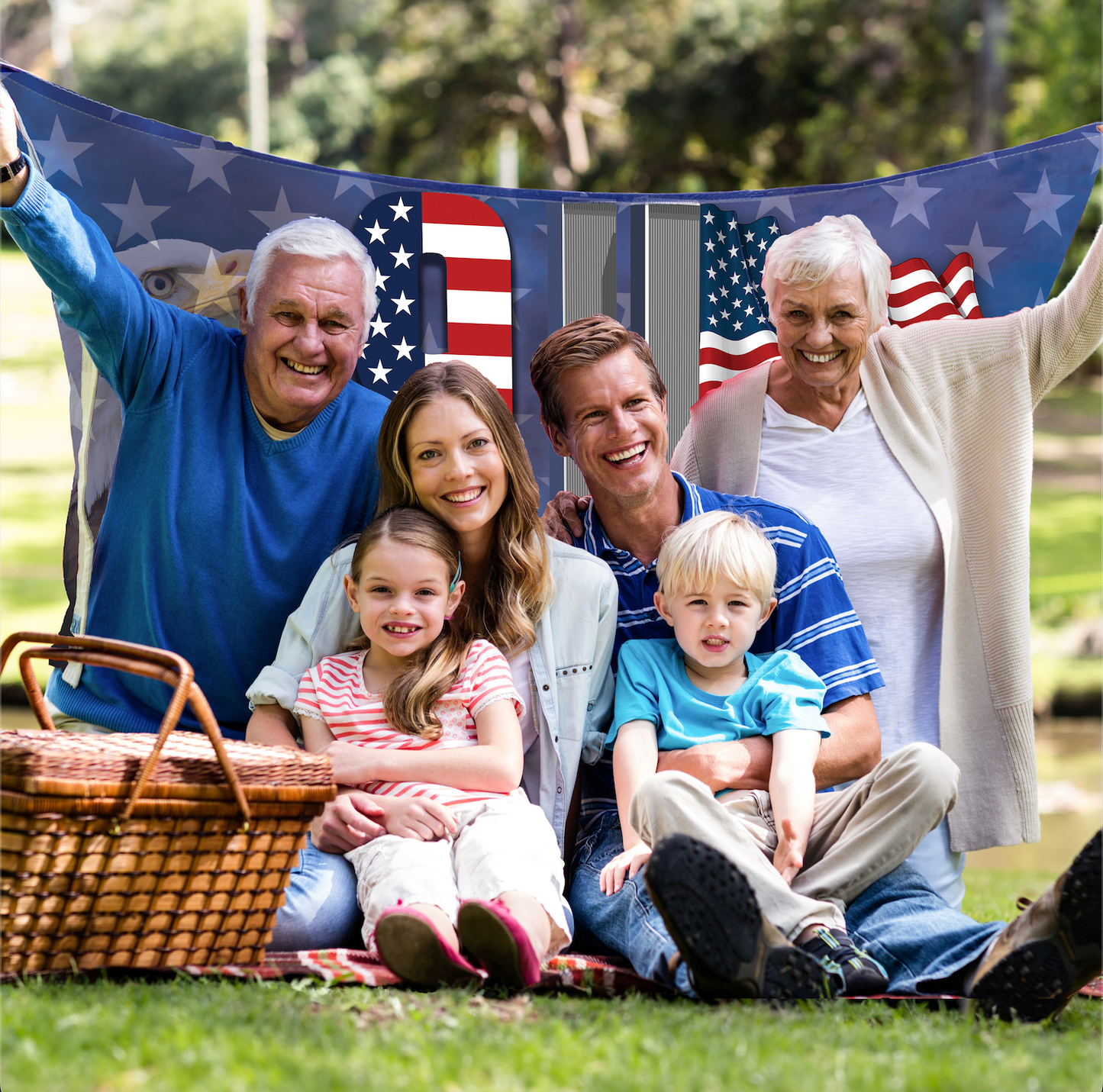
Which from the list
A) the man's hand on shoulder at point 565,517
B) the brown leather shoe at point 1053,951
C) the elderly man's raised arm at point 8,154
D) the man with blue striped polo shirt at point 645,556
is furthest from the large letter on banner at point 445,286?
the brown leather shoe at point 1053,951

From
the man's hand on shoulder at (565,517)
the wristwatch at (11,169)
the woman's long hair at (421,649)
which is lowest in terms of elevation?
the woman's long hair at (421,649)

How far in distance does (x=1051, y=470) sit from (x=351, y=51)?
64.4ft

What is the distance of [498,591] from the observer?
3357mm

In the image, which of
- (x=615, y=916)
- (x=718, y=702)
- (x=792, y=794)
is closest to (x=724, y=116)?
(x=718, y=702)

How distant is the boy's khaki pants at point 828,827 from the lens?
264cm

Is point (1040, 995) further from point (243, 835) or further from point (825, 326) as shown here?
point (825, 326)

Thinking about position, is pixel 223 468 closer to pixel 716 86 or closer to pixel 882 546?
pixel 882 546

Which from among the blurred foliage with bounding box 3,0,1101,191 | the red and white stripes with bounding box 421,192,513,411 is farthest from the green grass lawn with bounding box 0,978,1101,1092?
the blurred foliage with bounding box 3,0,1101,191

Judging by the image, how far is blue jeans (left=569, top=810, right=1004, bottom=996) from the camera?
2.62 m

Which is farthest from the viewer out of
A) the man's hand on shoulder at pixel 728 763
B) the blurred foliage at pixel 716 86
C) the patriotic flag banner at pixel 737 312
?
the blurred foliage at pixel 716 86

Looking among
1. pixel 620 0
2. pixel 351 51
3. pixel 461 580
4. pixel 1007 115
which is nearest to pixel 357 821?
pixel 461 580

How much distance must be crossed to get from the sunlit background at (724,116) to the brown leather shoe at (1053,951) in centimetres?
1031

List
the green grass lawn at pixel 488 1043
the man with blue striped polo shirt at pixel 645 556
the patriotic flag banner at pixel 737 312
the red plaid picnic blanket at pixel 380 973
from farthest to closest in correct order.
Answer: the patriotic flag banner at pixel 737 312 < the man with blue striped polo shirt at pixel 645 556 < the red plaid picnic blanket at pixel 380 973 < the green grass lawn at pixel 488 1043

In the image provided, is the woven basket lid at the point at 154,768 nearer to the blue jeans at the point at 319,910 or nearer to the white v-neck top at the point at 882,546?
the blue jeans at the point at 319,910
